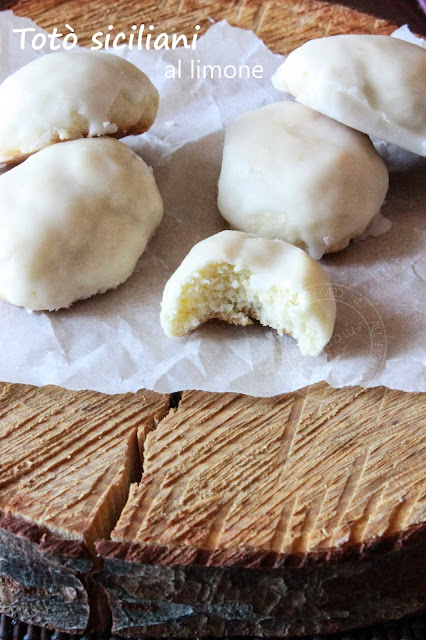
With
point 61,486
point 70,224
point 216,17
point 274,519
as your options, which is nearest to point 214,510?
point 274,519

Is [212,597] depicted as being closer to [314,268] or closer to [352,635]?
[352,635]

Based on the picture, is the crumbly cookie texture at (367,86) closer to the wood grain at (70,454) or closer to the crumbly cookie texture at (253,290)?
the crumbly cookie texture at (253,290)

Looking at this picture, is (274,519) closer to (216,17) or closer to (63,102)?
(63,102)

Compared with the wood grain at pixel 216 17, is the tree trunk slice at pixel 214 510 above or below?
below

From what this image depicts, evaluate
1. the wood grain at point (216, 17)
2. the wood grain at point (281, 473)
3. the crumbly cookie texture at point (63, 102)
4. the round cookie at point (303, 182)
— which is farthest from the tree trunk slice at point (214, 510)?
the wood grain at point (216, 17)

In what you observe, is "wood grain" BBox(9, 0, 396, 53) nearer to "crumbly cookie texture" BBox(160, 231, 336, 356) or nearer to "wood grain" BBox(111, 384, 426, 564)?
"crumbly cookie texture" BBox(160, 231, 336, 356)
